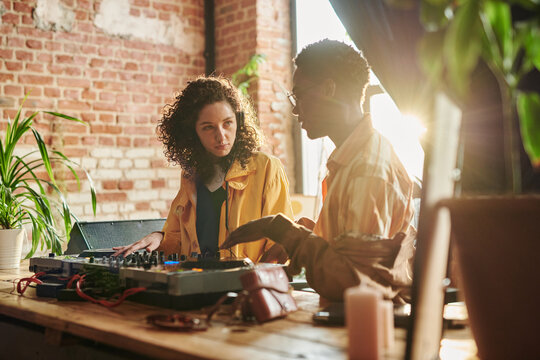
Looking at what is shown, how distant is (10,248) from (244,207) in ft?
3.56

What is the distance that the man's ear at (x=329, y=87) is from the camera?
1.67m

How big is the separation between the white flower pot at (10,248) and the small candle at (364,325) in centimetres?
210

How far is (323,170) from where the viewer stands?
4125 millimetres

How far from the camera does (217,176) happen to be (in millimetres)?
2559

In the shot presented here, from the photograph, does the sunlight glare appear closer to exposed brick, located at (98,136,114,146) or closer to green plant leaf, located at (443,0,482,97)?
exposed brick, located at (98,136,114,146)

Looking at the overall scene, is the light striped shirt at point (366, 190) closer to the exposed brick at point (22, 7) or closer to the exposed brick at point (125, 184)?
the exposed brick at point (125, 184)

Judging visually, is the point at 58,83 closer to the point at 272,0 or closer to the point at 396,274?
the point at 272,0

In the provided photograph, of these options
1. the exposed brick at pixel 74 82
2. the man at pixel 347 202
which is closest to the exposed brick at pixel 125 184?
the exposed brick at pixel 74 82

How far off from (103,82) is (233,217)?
2.41 m

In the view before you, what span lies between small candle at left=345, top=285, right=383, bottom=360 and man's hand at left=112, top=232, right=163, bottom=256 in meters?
1.12

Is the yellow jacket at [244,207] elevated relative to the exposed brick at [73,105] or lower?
lower

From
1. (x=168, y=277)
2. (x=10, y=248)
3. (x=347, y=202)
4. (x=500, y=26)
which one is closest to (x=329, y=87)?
(x=347, y=202)

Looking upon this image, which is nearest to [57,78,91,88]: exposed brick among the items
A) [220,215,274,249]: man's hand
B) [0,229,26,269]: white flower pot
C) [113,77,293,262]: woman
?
[0,229,26,269]: white flower pot

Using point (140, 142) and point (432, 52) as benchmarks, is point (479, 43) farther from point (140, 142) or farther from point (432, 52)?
point (140, 142)
